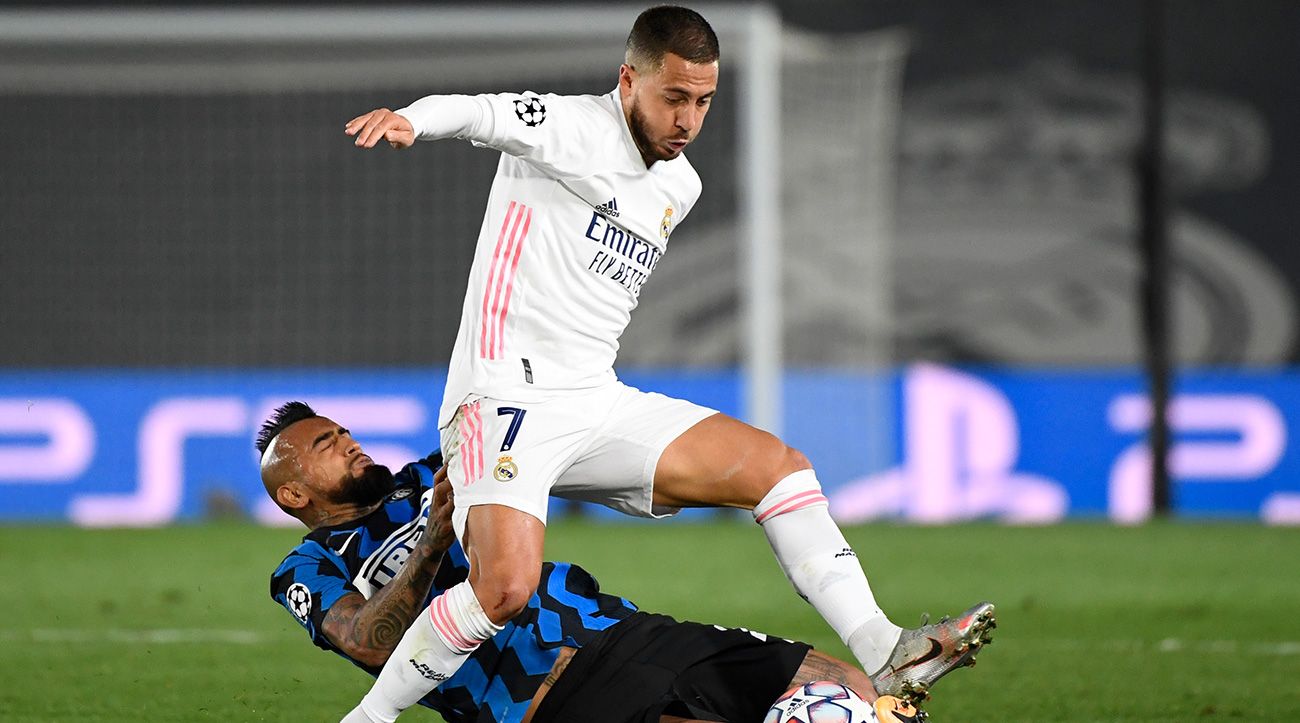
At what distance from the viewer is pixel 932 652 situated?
12.7 feet

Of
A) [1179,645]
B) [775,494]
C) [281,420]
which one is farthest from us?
[1179,645]

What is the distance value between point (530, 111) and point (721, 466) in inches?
38.6

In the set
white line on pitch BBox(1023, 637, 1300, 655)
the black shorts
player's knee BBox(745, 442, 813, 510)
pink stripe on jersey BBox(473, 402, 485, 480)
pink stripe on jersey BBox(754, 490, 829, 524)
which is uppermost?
Result: pink stripe on jersey BBox(473, 402, 485, 480)

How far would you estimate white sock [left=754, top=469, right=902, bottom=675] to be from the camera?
408 cm

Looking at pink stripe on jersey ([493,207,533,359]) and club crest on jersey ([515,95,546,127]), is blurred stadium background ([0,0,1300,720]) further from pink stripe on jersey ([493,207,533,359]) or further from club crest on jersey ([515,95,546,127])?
club crest on jersey ([515,95,546,127])

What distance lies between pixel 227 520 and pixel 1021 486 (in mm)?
5305

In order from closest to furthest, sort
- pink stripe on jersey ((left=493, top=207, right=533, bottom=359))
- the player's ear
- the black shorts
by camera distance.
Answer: the black shorts → pink stripe on jersey ((left=493, top=207, right=533, bottom=359)) → the player's ear

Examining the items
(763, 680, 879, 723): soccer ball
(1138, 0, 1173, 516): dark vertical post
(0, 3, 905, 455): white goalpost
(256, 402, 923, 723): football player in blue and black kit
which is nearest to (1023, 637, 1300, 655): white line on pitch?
(256, 402, 923, 723): football player in blue and black kit

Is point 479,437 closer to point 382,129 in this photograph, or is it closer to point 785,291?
point 382,129

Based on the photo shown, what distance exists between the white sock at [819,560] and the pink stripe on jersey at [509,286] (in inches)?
29.7

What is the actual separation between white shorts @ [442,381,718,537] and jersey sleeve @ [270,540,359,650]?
0.37 metres

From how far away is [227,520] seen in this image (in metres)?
11.1

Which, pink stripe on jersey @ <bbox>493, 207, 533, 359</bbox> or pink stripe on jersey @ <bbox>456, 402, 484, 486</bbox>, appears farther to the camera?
pink stripe on jersey @ <bbox>493, 207, 533, 359</bbox>

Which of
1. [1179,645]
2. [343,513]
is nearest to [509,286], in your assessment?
[343,513]
